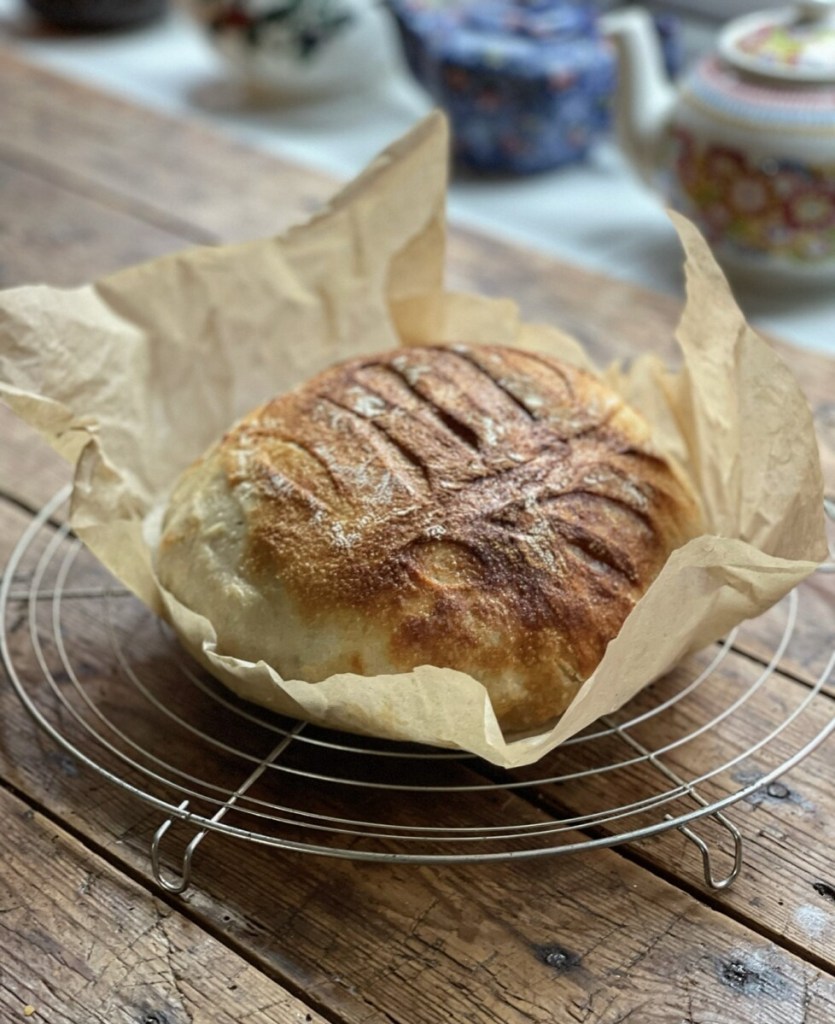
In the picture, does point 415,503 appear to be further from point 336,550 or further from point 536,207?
point 536,207

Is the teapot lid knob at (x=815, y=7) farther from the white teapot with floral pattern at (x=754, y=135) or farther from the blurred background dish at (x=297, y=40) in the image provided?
the blurred background dish at (x=297, y=40)

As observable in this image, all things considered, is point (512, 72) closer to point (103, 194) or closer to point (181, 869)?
point (103, 194)

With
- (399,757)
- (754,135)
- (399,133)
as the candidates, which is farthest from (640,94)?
(399,757)

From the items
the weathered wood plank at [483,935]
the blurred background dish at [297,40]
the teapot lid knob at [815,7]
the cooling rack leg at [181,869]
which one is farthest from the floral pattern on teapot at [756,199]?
the cooling rack leg at [181,869]

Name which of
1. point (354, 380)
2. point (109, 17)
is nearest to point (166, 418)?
point (354, 380)

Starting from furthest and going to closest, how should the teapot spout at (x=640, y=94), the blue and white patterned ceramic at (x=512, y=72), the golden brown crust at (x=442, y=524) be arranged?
1. the blue and white patterned ceramic at (x=512, y=72)
2. the teapot spout at (x=640, y=94)
3. the golden brown crust at (x=442, y=524)

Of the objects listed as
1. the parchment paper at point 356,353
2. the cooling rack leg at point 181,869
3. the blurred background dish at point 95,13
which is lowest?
the blurred background dish at point 95,13
